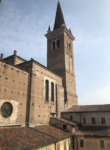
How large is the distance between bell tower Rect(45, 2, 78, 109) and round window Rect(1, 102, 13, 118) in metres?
11.8

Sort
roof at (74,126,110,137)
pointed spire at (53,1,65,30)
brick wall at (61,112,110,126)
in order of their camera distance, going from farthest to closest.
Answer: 1. pointed spire at (53,1,65,30)
2. brick wall at (61,112,110,126)
3. roof at (74,126,110,137)

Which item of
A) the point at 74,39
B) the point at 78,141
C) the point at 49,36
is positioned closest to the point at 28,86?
the point at 78,141

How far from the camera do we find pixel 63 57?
25.6m

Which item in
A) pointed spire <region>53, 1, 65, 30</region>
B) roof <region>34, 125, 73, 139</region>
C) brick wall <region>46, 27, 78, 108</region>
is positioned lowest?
roof <region>34, 125, 73, 139</region>

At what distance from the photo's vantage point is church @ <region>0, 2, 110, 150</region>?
1092 cm

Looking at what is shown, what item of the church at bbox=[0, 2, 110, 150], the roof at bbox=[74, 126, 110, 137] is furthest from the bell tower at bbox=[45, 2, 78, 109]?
the roof at bbox=[74, 126, 110, 137]

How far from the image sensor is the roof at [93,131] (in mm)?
15109

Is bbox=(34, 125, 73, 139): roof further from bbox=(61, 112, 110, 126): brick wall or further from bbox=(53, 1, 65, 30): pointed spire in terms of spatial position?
bbox=(53, 1, 65, 30): pointed spire

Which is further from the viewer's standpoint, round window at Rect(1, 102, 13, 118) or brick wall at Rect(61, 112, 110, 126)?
brick wall at Rect(61, 112, 110, 126)

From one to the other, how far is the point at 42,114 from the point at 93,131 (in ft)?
22.2

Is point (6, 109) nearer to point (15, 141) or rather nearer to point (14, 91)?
point (14, 91)

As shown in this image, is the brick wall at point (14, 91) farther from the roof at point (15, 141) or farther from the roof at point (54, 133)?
the roof at point (54, 133)

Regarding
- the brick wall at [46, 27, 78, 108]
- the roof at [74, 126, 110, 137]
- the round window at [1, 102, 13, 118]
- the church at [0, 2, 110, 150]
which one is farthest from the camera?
the brick wall at [46, 27, 78, 108]

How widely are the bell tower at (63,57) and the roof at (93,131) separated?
18.5 ft
